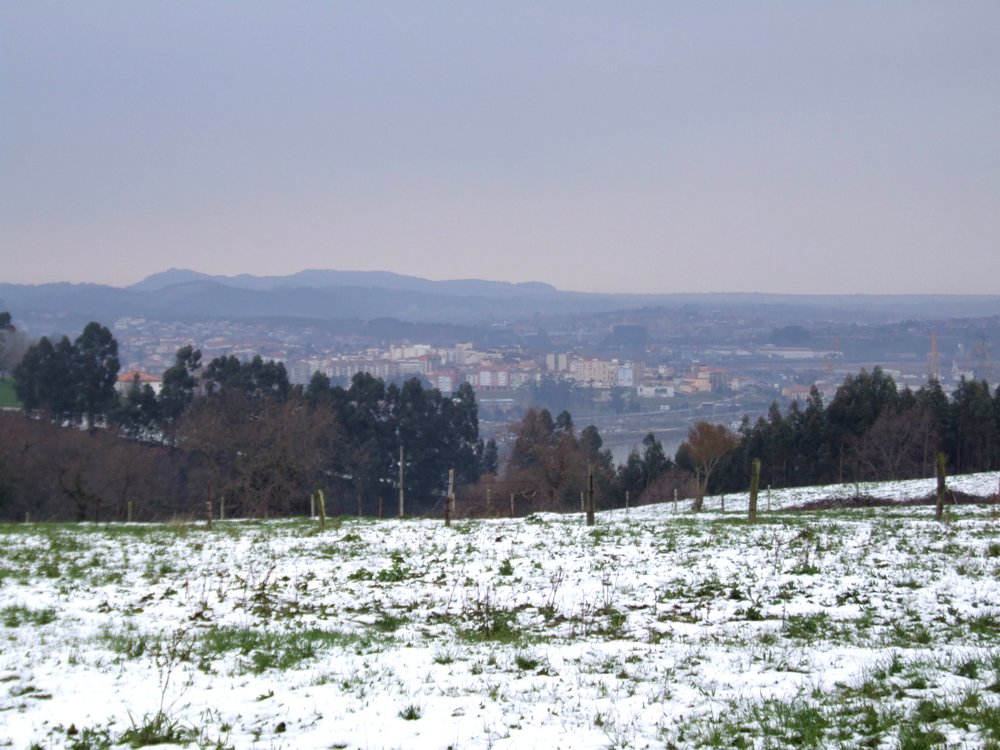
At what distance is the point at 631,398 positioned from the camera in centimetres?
14162

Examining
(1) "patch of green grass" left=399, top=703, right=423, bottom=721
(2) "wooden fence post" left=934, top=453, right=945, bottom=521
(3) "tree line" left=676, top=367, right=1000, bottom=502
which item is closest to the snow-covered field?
(1) "patch of green grass" left=399, top=703, right=423, bottom=721

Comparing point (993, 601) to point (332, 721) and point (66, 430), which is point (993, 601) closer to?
point (332, 721)

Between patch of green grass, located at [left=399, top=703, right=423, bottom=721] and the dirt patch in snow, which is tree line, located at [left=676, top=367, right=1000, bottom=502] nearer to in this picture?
the dirt patch in snow

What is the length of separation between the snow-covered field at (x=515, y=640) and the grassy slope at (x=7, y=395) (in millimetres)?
73992

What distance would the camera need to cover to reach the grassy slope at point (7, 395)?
84.4 m

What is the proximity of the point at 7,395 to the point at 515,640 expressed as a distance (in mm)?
91920

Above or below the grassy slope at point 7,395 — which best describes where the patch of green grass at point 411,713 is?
above

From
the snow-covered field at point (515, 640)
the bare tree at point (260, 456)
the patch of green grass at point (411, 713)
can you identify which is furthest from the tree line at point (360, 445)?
the patch of green grass at point (411, 713)

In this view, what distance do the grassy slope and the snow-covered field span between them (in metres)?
74.0

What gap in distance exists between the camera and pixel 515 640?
1035 cm

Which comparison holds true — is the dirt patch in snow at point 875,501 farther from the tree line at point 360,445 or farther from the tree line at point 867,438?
the tree line at point 867,438

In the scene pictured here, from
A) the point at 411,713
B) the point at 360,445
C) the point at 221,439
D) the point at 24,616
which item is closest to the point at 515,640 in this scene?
the point at 411,713

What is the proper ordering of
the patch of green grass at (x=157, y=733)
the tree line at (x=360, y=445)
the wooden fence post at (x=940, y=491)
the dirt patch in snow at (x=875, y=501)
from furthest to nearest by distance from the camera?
the tree line at (x=360, y=445) < the dirt patch in snow at (x=875, y=501) < the wooden fence post at (x=940, y=491) < the patch of green grass at (x=157, y=733)

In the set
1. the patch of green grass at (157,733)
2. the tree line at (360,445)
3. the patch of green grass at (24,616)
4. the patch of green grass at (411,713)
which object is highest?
the patch of green grass at (411,713)
